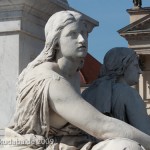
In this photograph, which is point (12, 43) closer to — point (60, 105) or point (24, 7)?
point (24, 7)

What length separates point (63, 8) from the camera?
19.0 ft

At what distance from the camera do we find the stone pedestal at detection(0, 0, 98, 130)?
536cm

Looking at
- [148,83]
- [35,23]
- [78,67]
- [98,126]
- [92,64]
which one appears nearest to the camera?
[98,126]

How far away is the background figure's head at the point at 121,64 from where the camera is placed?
5152 millimetres

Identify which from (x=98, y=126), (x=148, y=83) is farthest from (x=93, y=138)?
(x=148, y=83)

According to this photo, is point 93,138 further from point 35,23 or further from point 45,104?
point 35,23

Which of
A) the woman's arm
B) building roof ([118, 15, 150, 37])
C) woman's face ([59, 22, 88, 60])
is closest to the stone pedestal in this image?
woman's face ([59, 22, 88, 60])

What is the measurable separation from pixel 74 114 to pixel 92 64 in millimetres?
33987

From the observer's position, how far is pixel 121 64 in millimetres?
5148

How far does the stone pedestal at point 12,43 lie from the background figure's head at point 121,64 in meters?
0.66

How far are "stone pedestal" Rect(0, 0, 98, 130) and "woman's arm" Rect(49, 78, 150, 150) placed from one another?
3.50 feet

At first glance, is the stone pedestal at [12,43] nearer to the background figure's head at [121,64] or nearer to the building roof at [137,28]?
the background figure's head at [121,64]

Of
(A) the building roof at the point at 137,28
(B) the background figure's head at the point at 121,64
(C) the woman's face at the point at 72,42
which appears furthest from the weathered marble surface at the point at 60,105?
(A) the building roof at the point at 137,28

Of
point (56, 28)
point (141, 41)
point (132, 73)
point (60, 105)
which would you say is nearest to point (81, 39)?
point (56, 28)
